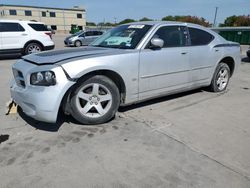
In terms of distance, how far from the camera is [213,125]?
3.80m

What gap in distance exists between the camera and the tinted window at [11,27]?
11.0 metres

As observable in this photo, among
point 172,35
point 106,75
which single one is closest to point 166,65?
point 172,35

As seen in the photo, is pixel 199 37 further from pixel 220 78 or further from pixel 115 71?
pixel 115 71

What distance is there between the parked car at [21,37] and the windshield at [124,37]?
7832 millimetres

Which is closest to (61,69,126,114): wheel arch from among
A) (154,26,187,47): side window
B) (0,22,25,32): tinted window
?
A: (154,26,187,47): side window

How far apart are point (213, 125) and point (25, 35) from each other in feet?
33.7

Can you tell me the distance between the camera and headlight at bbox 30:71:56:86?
321 cm

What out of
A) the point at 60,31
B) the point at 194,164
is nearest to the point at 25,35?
the point at 194,164

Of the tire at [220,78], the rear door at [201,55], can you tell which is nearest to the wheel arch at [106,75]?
the rear door at [201,55]

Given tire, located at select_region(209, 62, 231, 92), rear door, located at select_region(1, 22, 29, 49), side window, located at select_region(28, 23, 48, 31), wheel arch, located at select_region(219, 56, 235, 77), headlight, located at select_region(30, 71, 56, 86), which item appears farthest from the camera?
side window, located at select_region(28, 23, 48, 31)

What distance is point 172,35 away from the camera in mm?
4574

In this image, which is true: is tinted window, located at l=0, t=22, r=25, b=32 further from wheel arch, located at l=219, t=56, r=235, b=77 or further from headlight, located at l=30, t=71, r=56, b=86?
wheel arch, located at l=219, t=56, r=235, b=77

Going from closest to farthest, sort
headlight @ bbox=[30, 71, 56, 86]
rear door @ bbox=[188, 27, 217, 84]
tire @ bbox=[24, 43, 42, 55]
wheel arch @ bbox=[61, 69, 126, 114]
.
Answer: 1. headlight @ bbox=[30, 71, 56, 86]
2. wheel arch @ bbox=[61, 69, 126, 114]
3. rear door @ bbox=[188, 27, 217, 84]
4. tire @ bbox=[24, 43, 42, 55]

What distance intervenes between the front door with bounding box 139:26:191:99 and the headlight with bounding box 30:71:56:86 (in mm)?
1442
